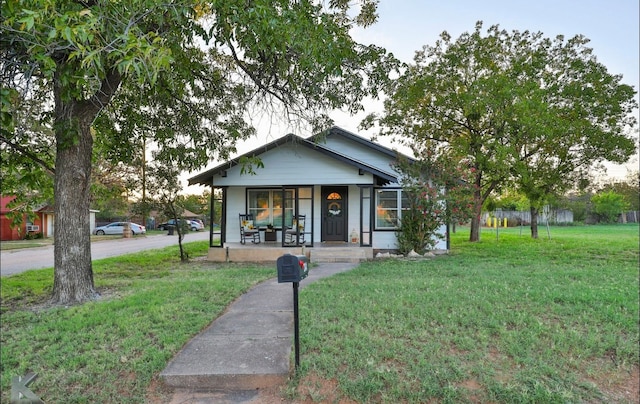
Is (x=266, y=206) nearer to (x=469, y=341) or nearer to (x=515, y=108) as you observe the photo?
(x=515, y=108)

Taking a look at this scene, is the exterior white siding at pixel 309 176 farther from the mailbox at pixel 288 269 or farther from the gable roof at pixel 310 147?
the mailbox at pixel 288 269

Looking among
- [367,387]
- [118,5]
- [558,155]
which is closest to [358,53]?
[118,5]

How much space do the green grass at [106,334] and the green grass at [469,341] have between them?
4.62 ft

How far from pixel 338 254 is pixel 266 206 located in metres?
3.62

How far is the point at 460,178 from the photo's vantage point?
12766mm

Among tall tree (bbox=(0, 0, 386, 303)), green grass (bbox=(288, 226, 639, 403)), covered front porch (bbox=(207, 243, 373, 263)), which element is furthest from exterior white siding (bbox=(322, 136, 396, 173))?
green grass (bbox=(288, 226, 639, 403))

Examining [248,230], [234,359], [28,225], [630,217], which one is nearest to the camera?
[234,359]

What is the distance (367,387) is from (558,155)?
47.5 feet

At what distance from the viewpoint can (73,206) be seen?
20.2 feet

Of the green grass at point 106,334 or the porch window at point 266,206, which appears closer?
the green grass at point 106,334

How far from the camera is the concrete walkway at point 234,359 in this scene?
3254 millimetres

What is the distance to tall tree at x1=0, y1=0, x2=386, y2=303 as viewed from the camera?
3.57m

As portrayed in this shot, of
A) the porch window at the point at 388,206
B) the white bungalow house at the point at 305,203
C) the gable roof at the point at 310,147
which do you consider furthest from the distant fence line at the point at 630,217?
the gable roof at the point at 310,147

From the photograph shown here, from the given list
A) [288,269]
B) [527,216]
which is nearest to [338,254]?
[288,269]
